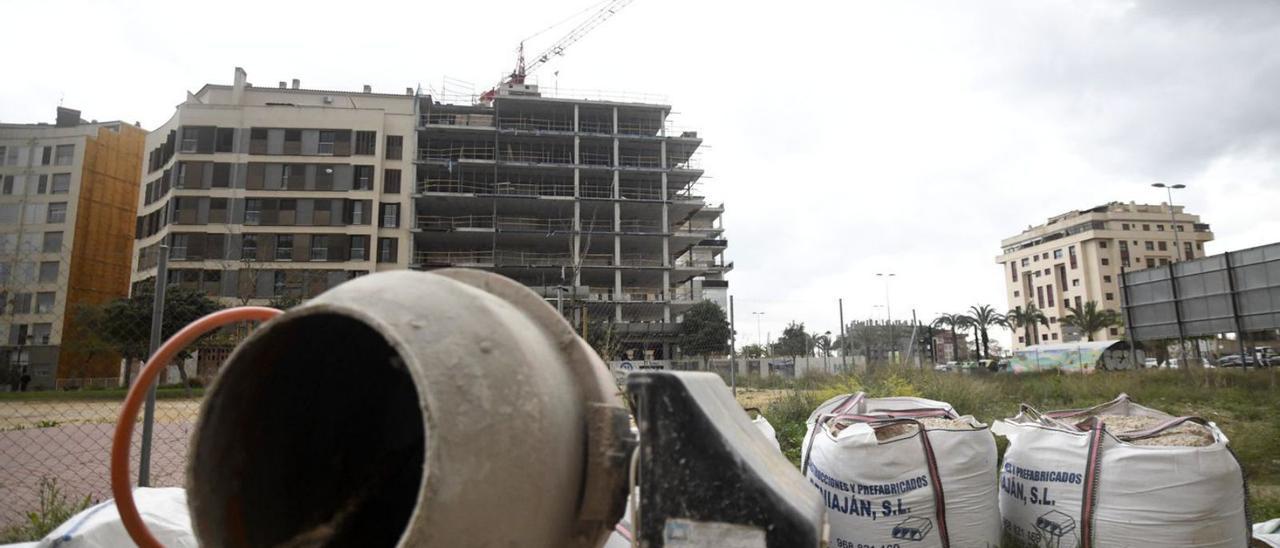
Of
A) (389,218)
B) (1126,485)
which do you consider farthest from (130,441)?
(389,218)

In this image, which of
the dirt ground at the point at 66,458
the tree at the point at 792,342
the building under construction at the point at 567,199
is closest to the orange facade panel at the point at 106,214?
the building under construction at the point at 567,199

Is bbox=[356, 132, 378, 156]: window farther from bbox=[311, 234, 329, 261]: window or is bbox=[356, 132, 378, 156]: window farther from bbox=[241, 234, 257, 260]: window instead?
bbox=[241, 234, 257, 260]: window

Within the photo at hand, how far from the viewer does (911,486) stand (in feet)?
10.3

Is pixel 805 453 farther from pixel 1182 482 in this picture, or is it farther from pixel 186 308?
pixel 186 308

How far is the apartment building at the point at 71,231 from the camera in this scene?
40750 millimetres

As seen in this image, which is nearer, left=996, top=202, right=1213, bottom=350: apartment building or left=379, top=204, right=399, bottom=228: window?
left=379, top=204, right=399, bottom=228: window

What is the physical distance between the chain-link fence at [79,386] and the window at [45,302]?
0.12 meters

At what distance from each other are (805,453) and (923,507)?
68cm

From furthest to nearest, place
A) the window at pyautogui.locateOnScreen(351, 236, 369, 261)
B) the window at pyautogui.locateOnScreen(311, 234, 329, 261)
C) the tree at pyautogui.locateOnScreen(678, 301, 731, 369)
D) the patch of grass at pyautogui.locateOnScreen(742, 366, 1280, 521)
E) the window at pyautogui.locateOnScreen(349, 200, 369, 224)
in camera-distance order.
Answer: the tree at pyautogui.locateOnScreen(678, 301, 731, 369) < the window at pyautogui.locateOnScreen(349, 200, 369, 224) < the window at pyautogui.locateOnScreen(351, 236, 369, 261) < the window at pyautogui.locateOnScreen(311, 234, 329, 261) < the patch of grass at pyautogui.locateOnScreen(742, 366, 1280, 521)

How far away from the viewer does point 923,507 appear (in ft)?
10.3

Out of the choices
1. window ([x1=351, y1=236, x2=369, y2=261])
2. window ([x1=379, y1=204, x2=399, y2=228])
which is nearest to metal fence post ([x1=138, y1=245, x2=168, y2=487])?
window ([x1=351, y1=236, x2=369, y2=261])

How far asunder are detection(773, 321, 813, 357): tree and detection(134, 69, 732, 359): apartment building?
14695 mm

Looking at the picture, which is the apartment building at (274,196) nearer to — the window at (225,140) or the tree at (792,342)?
the window at (225,140)

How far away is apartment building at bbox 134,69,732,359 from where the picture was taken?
146 feet
